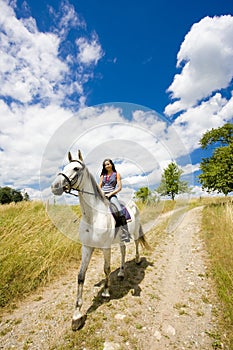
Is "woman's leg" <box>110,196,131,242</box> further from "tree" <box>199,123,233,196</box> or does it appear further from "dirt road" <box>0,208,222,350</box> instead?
"tree" <box>199,123,233,196</box>

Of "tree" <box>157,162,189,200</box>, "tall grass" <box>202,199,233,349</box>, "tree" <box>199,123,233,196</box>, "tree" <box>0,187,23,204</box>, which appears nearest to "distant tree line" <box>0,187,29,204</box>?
"tree" <box>0,187,23,204</box>

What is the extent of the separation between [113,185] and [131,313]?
8.95 feet

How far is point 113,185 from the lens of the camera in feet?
15.0

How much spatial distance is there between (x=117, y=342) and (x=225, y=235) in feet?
18.0

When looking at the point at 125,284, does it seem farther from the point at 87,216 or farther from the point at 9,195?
the point at 9,195

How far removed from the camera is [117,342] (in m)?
2.87

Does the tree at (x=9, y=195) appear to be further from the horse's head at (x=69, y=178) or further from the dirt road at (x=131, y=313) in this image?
the horse's head at (x=69, y=178)

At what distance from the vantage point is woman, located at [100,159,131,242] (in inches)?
176

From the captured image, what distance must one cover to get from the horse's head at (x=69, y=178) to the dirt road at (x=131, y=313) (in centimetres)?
248

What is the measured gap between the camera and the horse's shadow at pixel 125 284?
13.0 feet

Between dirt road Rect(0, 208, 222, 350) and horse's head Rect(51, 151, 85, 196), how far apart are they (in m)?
2.48

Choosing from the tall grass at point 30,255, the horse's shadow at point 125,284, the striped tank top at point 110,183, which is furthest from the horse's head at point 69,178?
the tall grass at point 30,255

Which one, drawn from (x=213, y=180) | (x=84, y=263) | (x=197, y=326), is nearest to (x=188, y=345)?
(x=197, y=326)

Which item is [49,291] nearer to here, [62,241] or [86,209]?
[62,241]
